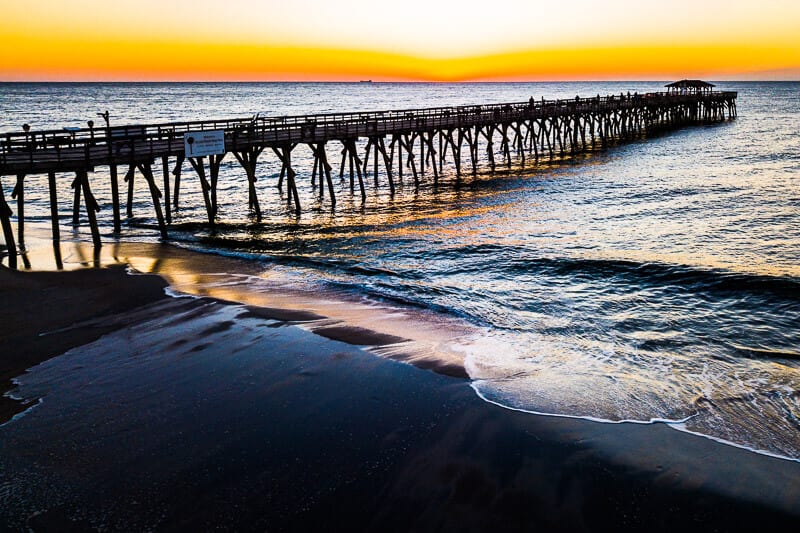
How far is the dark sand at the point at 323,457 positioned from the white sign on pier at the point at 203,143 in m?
14.0

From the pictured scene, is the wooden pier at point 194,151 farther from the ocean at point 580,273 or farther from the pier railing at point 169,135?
the ocean at point 580,273

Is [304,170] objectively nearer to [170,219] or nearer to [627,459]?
[170,219]

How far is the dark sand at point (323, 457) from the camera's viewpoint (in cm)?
681

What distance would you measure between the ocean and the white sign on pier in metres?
3.46

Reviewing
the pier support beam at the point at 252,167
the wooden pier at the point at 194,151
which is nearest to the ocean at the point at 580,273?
the pier support beam at the point at 252,167

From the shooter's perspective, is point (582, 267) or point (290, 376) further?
point (582, 267)

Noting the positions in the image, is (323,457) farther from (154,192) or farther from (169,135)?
(169,135)

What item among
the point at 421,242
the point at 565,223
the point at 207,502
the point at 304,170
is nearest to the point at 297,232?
the point at 421,242

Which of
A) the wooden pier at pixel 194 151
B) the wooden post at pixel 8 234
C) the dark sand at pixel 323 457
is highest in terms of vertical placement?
the wooden pier at pixel 194 151

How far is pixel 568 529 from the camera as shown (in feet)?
21.6

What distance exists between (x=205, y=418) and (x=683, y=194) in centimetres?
3081

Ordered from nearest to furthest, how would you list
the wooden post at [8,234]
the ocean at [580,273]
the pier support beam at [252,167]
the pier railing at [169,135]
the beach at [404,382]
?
1. the beach at [404,382]
2. the ocean at [580,273]
3. the wooden post at [8,234]
4. the pier railing at [169,135]
5. the pier support beam at [252,167]

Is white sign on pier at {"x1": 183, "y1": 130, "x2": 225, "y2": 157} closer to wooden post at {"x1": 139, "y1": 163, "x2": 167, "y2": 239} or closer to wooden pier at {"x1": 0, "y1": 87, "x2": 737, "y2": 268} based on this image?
wooden pier at {"x1": 0, "y1": 87, "x2": 737, "y2": 268}

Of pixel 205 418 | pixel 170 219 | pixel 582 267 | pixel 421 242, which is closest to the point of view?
pixel 205 418
